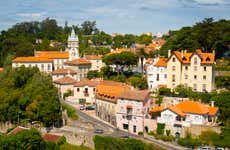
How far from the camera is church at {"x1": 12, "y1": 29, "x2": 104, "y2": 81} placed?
63078 mm

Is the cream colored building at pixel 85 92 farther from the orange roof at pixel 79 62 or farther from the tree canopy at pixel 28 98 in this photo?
the orange roof at pixel 79 62

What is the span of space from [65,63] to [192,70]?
2526 centimetres

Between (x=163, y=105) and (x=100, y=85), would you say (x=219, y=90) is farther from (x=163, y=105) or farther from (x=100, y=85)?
(x=100, y=85)

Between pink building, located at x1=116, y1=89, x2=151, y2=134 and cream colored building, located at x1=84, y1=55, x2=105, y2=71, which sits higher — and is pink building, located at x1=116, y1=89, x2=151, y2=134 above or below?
below

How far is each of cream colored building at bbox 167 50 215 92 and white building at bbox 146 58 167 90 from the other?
3.28 ft

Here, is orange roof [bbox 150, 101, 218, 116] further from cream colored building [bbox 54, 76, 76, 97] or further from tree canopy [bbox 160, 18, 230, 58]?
cream colored building [bbox 54, 76, 76, 97]

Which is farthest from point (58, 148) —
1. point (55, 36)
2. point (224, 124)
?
point (55, 36)

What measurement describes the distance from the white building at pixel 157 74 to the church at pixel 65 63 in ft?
47.5

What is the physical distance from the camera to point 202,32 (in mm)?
55938

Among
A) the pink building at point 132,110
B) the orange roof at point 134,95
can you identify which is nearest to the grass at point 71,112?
the pink building at point 132,110

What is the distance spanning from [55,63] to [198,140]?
124 feet

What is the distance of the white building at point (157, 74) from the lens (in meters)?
50.7

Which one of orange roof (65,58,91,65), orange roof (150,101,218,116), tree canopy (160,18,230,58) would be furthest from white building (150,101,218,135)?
orange roof (65,58,91,65)

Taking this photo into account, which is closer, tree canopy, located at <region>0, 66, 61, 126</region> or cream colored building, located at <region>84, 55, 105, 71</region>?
tree canopy, located at <region>0, 66, 61, 126</region>
